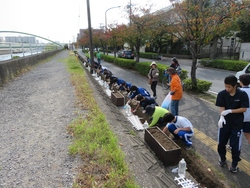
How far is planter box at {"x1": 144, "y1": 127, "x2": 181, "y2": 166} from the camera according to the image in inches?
125

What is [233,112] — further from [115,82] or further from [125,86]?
[115,82]

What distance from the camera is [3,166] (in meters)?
2.77

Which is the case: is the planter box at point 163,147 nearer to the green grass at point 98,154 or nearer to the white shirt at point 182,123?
the white shirt at point 182,123

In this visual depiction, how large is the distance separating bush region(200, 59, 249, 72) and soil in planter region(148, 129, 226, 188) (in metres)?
13.6

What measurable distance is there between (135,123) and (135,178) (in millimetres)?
2484

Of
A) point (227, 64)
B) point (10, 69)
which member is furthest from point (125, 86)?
point (227, 64)

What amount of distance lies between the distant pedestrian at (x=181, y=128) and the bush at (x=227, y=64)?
13.3 m

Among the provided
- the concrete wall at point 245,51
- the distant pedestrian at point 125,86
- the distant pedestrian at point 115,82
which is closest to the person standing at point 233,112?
the distant pedestrian at point 125,86

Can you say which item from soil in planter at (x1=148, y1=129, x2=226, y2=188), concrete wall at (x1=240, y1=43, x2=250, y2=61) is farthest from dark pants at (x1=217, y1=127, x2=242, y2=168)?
concrete wall at (x1=240, y1=43, x2=250, y2=61)

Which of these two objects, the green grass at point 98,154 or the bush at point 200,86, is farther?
the bush at point 200,86

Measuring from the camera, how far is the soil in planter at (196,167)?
2.98 m

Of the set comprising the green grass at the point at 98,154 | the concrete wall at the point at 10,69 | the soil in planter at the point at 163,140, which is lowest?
the soil in planter at the point at 163,140

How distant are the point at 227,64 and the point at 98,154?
1600 cm

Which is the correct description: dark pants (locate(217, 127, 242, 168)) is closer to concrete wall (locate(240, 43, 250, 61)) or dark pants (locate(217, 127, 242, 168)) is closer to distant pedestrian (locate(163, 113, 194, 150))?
distant pedestrian (locate(163, 113, 194, 150))
